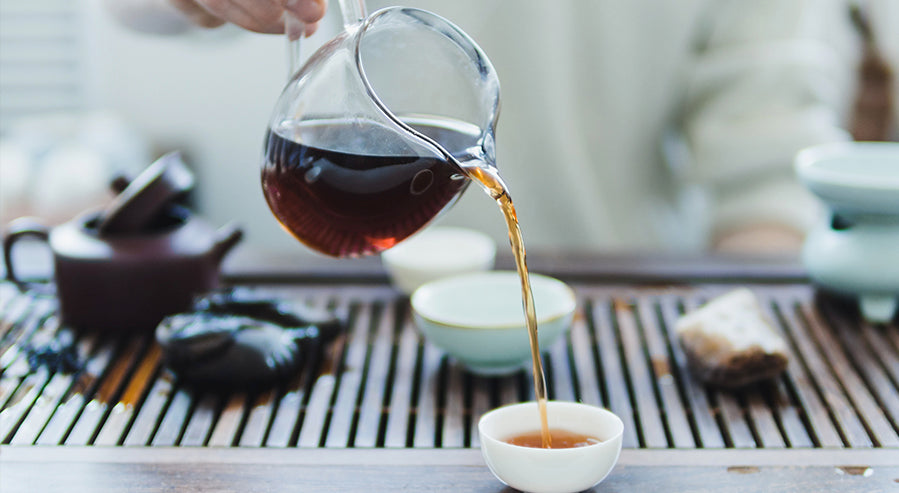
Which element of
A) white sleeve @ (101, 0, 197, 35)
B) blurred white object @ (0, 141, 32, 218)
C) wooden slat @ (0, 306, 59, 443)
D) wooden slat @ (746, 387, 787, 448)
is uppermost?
white sleeve @ (101, 0, 197, 35)

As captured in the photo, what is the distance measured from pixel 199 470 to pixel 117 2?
86 centimetres

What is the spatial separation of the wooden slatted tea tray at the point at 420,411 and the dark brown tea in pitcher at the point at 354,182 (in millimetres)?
177

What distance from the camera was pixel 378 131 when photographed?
0.69m

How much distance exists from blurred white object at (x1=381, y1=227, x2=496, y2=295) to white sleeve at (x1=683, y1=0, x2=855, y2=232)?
25.3 inches

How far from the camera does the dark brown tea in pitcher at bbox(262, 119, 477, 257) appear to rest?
2.31ft

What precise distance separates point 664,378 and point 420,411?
262 mm

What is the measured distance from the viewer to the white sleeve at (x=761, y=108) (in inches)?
63.8

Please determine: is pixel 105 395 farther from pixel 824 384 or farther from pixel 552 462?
pixel 824 384

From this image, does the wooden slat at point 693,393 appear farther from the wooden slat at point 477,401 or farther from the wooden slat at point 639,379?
the wooden slat at point 477,401

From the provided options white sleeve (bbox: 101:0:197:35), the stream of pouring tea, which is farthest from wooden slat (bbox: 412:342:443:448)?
white sleeve (bbox: 101:0:197:35)

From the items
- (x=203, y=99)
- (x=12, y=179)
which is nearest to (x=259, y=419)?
(x=12, y=179)

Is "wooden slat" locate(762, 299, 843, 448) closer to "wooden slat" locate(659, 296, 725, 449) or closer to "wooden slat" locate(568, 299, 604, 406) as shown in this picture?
"wooden slat" locate(659, 296, 725, 449)

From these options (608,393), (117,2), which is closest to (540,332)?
(608,393)

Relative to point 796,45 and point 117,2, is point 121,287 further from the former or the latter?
point 796,45
